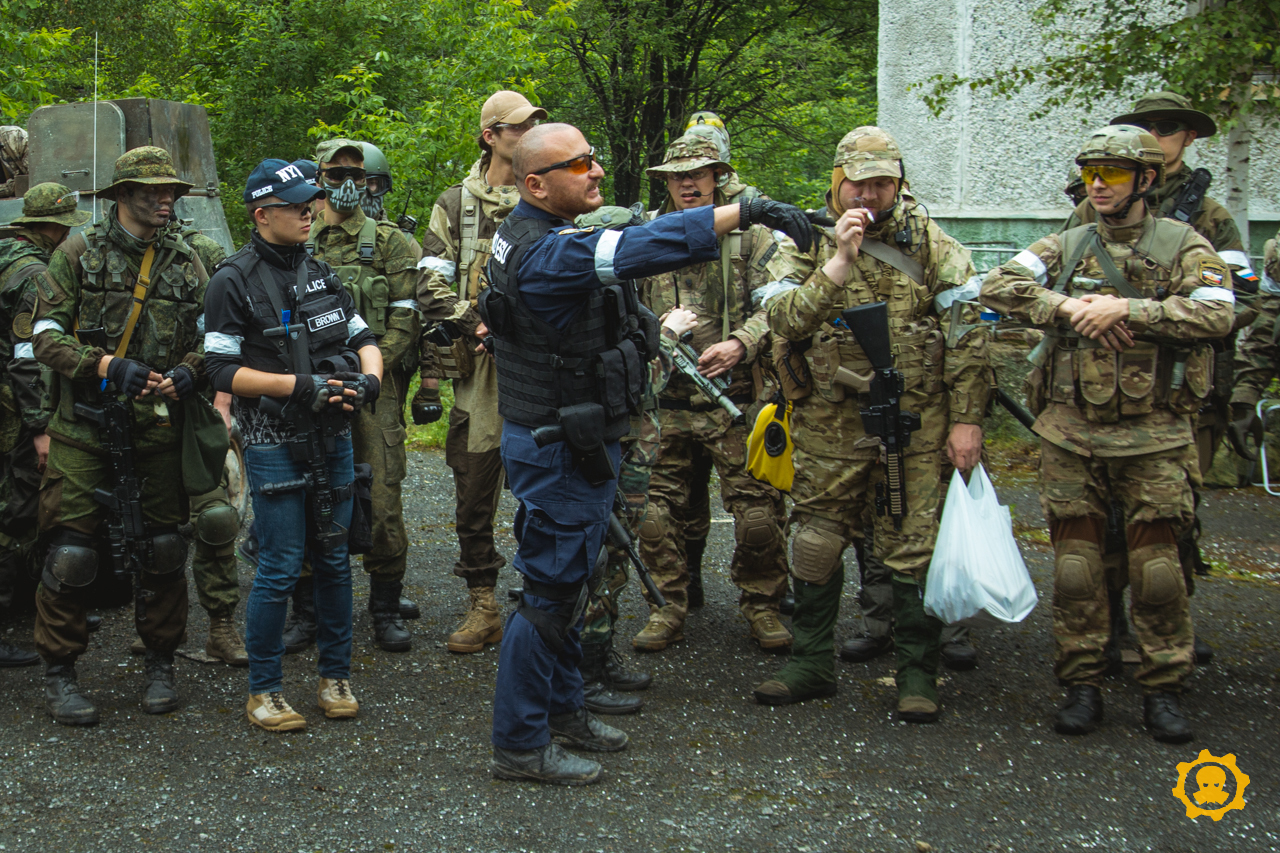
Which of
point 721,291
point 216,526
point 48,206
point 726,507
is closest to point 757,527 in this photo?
point 726,507

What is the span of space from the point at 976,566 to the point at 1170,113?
253 cm

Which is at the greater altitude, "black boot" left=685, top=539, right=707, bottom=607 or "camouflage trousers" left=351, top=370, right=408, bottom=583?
"camouflage trousers" left=351, top=370, right=408, bottom=583

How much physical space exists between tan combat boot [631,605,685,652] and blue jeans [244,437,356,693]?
1.40 meters

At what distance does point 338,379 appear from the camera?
422 centimetres

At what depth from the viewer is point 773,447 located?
4.75 meters

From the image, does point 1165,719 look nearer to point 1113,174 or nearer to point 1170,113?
point 1113,174

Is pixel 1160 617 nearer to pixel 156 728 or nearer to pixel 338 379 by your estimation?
pixel 338 379

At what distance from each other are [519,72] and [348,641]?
322 inches

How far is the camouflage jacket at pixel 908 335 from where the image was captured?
14.2ft

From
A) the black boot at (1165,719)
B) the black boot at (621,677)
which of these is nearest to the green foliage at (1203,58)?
the black boot at (1165,719)

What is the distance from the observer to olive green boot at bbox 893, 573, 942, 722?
438 cm

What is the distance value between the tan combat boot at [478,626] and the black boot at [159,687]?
1.19m

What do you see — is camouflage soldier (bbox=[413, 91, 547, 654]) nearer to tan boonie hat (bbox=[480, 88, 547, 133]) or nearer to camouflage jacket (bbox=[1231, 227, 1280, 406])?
tan boonie hat (bbox=[480, 88, 547, 133])

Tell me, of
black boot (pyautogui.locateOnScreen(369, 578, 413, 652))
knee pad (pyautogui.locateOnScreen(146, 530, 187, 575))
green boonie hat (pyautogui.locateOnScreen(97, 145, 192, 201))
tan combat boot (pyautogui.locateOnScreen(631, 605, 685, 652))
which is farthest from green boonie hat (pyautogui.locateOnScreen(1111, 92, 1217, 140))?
knee pad (pyautogui.locateOnScreen(146, 530, 187, 575))
